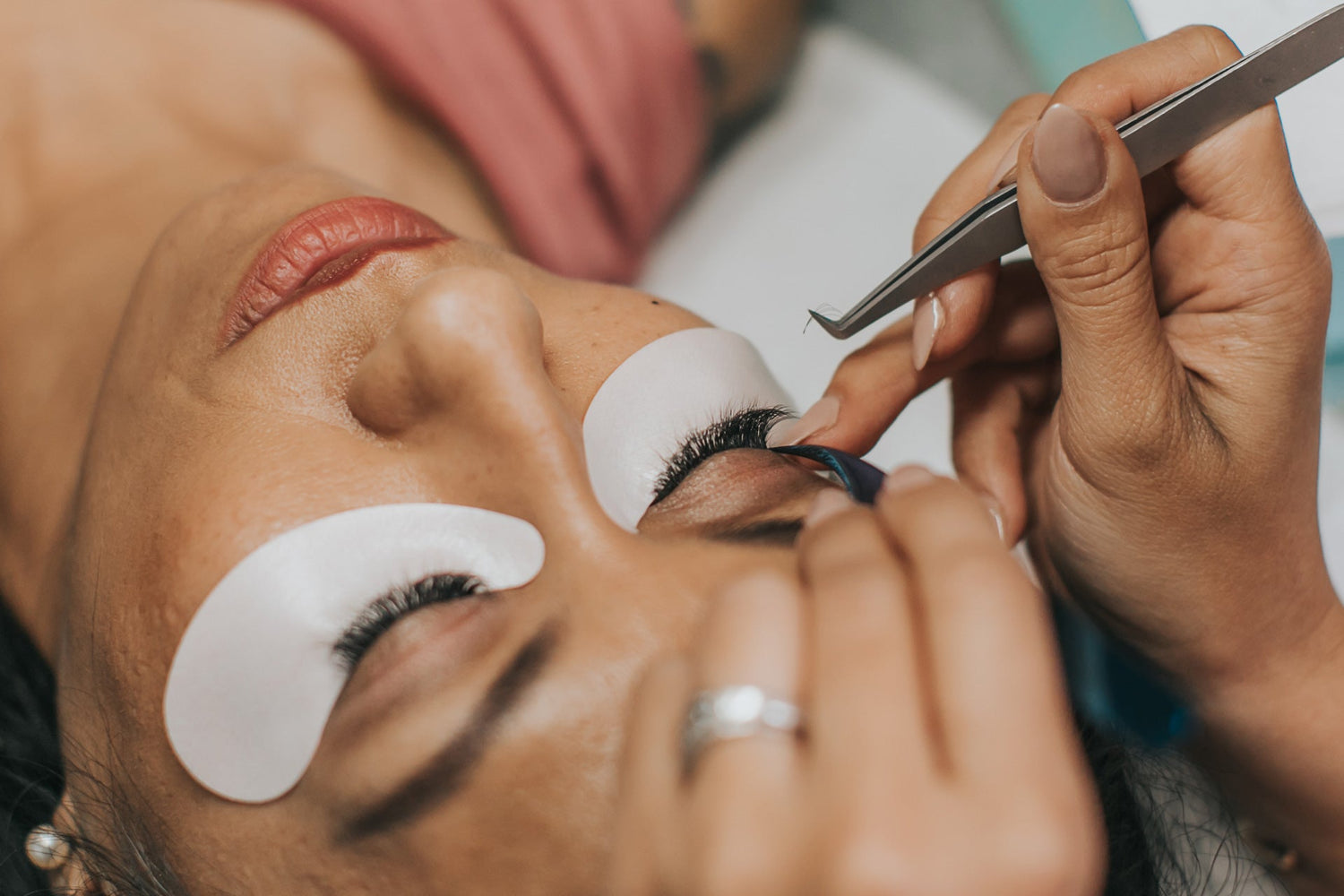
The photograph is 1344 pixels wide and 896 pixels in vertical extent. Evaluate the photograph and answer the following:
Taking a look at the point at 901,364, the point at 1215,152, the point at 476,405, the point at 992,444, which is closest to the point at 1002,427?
the point at 992,444

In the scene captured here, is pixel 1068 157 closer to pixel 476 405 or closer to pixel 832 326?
pixel 832 326

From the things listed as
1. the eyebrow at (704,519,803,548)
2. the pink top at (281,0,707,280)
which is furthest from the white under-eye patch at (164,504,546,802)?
the pink top at (281,0,707,280)

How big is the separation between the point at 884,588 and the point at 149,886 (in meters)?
0.53

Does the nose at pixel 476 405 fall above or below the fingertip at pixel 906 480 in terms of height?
above

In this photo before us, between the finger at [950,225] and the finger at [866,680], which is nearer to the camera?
the finger at [866,680]

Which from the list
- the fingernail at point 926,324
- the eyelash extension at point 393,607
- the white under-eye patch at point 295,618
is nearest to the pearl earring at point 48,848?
the white under-eye patch at point 295,618

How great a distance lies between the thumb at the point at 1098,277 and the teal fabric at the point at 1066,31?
0.43m

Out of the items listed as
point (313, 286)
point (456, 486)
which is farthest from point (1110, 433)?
point (313, 286)

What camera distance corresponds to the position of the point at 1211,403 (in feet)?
2.11

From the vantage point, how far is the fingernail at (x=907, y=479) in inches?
18.1

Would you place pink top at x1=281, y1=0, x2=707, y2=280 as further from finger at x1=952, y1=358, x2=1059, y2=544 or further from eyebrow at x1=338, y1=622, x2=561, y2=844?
eyebrow at x1=338, y1=622, x2=561, y2=844

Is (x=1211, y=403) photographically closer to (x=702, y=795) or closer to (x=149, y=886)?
(x=702, y=795)

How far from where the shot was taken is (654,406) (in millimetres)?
607

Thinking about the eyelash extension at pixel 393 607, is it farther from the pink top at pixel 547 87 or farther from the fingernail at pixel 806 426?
the pink top at pixel 547 87
